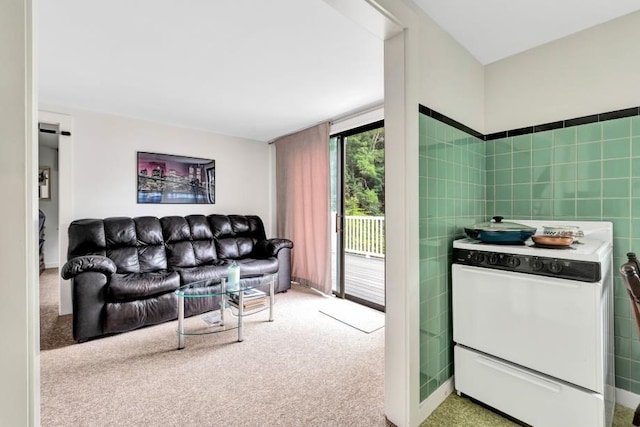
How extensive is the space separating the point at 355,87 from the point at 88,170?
324 centimetres

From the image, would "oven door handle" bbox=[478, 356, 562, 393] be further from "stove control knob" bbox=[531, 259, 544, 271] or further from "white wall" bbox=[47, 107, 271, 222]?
"white wall" bbox=[47, 107, 271, 222]

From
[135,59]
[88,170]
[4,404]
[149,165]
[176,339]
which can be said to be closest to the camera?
[4,404]

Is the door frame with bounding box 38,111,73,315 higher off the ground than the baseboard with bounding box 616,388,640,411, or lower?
higher

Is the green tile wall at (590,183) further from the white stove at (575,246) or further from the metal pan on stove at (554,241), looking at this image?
the metal pan on stove at (554,241)

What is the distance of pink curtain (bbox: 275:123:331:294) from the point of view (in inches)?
151

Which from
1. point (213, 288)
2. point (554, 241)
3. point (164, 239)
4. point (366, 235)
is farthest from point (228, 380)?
point (366, 235)

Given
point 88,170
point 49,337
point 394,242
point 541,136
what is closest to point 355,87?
point 541,136

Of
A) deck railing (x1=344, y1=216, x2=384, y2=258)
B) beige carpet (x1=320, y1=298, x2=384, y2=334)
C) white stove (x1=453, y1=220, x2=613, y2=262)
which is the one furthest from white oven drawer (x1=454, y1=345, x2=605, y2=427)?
deck railing (x1=344, y1=216, x2=384, y2=258)

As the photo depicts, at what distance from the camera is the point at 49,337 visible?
2.60m

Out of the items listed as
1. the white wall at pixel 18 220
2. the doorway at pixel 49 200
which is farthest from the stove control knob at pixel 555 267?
the doorway at pixel 49 200

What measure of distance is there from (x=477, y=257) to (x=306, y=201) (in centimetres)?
277

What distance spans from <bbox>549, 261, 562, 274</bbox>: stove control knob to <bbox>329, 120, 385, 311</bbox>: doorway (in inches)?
78.0

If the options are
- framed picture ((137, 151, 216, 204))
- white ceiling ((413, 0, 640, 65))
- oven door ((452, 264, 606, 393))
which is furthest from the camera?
framed picture ((137, 151, 216, 204))

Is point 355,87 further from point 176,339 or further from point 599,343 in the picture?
point 176,339
